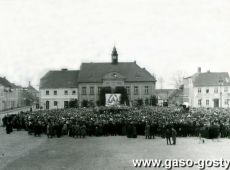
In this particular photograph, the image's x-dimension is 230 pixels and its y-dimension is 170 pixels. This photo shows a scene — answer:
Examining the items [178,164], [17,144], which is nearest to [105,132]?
[17,144]

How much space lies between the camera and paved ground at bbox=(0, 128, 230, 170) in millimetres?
16625

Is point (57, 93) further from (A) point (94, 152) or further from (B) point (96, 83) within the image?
(A) point (94, 152)

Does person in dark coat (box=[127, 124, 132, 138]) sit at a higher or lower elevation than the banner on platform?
lower

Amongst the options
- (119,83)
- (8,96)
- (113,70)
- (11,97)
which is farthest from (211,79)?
(11,97)

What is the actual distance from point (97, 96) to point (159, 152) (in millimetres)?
53529

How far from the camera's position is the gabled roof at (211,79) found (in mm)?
75625

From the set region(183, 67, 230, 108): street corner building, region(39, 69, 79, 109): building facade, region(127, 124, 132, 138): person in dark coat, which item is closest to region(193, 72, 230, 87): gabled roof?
region(183, 67, 230, 108): street corner building

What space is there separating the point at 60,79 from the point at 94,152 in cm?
5890

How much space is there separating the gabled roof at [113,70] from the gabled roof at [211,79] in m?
10.6

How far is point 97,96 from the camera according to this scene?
73.1 metres

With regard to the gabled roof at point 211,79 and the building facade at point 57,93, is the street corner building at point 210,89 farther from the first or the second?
the building facade at point 57,93

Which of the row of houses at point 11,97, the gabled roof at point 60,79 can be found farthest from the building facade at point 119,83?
the row of houses at point 11,97

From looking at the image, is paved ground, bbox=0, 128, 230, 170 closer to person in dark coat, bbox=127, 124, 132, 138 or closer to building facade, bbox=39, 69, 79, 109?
person in dark coat, bbox=127, 124, 132, 138

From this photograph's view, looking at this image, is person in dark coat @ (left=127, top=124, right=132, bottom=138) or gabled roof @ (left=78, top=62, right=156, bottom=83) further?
gabled roof @ (left=78, top=62, right=156, bottom=83)
